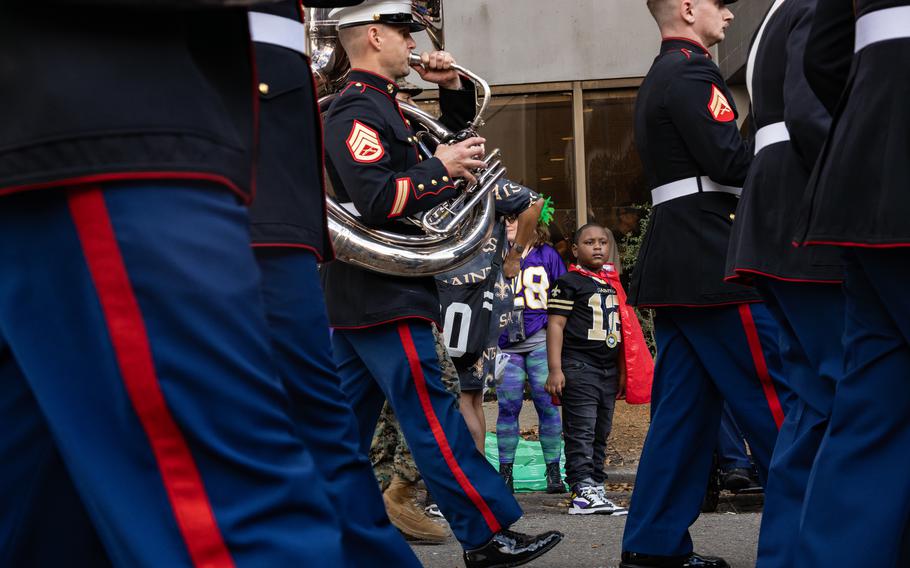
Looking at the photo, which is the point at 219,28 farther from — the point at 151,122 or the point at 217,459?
the point at 217,459

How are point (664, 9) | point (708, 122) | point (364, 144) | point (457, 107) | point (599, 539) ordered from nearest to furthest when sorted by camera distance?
point (364, 144), point (708, 122), point (664, 9), point (457, 107), point (599, 539)

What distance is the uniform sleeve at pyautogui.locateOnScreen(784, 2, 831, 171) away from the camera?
118 inches

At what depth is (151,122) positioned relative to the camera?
1399 mm

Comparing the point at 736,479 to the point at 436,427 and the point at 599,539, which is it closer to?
the point at 599,539

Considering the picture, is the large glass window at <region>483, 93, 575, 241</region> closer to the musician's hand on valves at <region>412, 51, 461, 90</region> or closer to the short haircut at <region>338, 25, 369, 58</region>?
the musician's hand on valves at <region>412, 51, 461, 90</region>

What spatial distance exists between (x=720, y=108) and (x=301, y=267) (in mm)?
1930

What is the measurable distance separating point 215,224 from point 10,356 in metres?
0.34

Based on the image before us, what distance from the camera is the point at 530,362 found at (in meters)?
6.67

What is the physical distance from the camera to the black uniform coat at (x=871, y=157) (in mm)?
2365

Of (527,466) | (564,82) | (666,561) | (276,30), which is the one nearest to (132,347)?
(276,30)

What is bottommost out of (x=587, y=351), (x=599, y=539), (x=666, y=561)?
(x=599, y=539)

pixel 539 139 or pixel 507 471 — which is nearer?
pixel 507 471

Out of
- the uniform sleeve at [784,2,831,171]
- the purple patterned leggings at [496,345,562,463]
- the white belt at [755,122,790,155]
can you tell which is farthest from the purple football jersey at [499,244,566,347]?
the uniform sleeve at [784,2,831,171]

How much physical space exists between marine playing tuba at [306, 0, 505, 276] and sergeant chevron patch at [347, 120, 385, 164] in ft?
0.68
